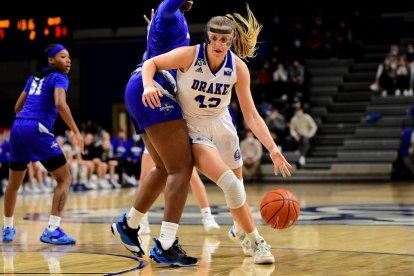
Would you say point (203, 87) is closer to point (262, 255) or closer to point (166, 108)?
point (166, 108)

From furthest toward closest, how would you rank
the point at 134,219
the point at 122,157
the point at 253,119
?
the point at 122,157 → the point at 134,219 → the point at 253,119

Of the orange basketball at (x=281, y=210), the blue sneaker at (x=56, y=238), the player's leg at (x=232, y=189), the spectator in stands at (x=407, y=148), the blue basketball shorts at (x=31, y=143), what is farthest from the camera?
the spectator in stands at (x=407, y=148)

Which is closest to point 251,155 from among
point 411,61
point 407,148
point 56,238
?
point 407,148

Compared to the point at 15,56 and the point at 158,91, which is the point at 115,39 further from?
the point at 158,91

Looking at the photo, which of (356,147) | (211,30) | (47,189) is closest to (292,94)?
(356,147)

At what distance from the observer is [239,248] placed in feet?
21.2

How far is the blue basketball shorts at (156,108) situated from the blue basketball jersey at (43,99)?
1725 mm

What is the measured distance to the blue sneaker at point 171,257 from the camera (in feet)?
18.0

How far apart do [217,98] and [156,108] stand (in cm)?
44

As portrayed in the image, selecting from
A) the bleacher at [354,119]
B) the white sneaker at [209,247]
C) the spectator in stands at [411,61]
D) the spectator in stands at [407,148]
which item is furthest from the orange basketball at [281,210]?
the spectator in stands at [411,61]

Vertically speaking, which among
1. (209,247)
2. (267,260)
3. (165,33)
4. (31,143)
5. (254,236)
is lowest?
(209,247)

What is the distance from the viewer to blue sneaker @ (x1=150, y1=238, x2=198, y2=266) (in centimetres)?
548

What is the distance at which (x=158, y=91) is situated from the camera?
5242 mm

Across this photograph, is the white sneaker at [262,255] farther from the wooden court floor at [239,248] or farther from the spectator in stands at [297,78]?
the spectator in stands at [297,78]
